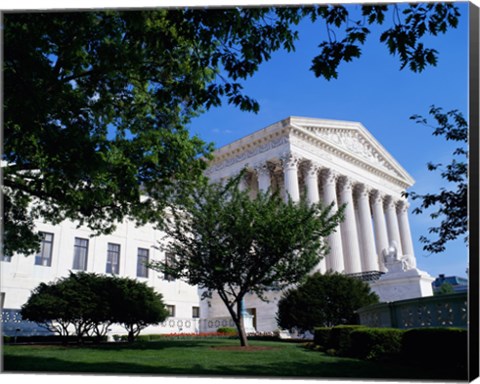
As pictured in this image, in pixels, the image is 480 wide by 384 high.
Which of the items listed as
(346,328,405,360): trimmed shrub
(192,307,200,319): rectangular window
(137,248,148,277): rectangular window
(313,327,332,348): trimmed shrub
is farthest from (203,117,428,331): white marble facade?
(346,328,405,360): trimmed shrub

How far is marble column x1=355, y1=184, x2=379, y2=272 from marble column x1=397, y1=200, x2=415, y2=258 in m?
5.42

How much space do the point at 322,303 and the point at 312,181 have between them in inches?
559

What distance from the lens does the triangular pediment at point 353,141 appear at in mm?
33719

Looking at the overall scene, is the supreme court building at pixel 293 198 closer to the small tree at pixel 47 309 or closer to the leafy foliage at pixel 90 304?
the small tree at pixel 47 309

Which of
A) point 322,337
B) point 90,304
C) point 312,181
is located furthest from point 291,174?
point 322,337

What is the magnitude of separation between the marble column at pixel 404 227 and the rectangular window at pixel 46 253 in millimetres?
30125

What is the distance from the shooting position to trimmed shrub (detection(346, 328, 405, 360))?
8797mm

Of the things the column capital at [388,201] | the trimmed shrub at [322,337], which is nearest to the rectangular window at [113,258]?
the trimmed shrub at [322,337]

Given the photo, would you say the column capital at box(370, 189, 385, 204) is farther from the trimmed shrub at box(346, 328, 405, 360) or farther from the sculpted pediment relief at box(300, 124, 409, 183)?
the trimmed shrub at box(346, 328, 405, 360)

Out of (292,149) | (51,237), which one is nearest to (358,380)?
(51,237)

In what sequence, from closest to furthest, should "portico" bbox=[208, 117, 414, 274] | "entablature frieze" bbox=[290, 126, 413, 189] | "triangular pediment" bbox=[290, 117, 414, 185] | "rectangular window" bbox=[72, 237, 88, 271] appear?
"rectangular window" bbox=[72, 237, 88, 271]
"portico" bbox=[208, 117, 414, 274]
"entablature frieze" bbox=[290, 126, 413, 189]
"triangular pediment" bbox=[290, 117, 414, 185]

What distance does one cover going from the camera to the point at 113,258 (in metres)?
28.1

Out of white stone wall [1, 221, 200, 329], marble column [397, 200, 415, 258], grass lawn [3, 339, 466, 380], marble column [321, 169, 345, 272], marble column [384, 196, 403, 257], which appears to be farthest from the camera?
marble column [397, 200, 415, 258]

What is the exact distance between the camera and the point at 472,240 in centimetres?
682
